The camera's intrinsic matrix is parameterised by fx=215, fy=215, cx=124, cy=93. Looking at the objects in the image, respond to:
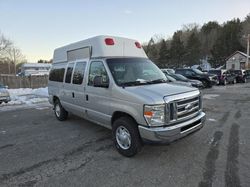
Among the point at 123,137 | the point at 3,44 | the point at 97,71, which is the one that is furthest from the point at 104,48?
the point at 3,44

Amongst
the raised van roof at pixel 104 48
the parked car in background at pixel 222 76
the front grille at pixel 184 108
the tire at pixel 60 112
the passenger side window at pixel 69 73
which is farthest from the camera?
the parked car in background at pixel 222 76

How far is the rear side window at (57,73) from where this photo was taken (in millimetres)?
6794

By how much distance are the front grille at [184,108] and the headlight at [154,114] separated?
0.17m

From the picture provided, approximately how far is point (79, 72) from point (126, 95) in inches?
83.5

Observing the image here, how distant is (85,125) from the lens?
266 inches

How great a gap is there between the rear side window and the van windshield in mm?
2564

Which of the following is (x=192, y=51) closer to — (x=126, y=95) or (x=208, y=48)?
(x=208, y=48)

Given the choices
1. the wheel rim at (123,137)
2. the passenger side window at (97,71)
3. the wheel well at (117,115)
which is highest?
the passenger side window at (97,71)

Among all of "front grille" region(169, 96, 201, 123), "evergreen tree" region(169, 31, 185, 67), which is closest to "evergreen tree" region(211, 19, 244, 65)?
"evergreen tree" region(169, 31, 185, 67)

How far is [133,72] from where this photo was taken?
4867mm

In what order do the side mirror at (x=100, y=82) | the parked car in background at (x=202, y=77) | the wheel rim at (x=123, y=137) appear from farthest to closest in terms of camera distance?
the parked car in background at (x=202, y=77), the side mirror at (x=100, y=82), the wheel rim at (x=123, y=137)

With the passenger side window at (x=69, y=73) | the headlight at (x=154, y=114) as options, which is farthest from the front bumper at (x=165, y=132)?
the passenger side window at (x=69, y=73)

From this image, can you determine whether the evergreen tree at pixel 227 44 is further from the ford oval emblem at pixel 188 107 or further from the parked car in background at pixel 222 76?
the ford oval emblem at pixel 188 107

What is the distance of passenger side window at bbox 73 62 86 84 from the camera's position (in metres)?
5.53
